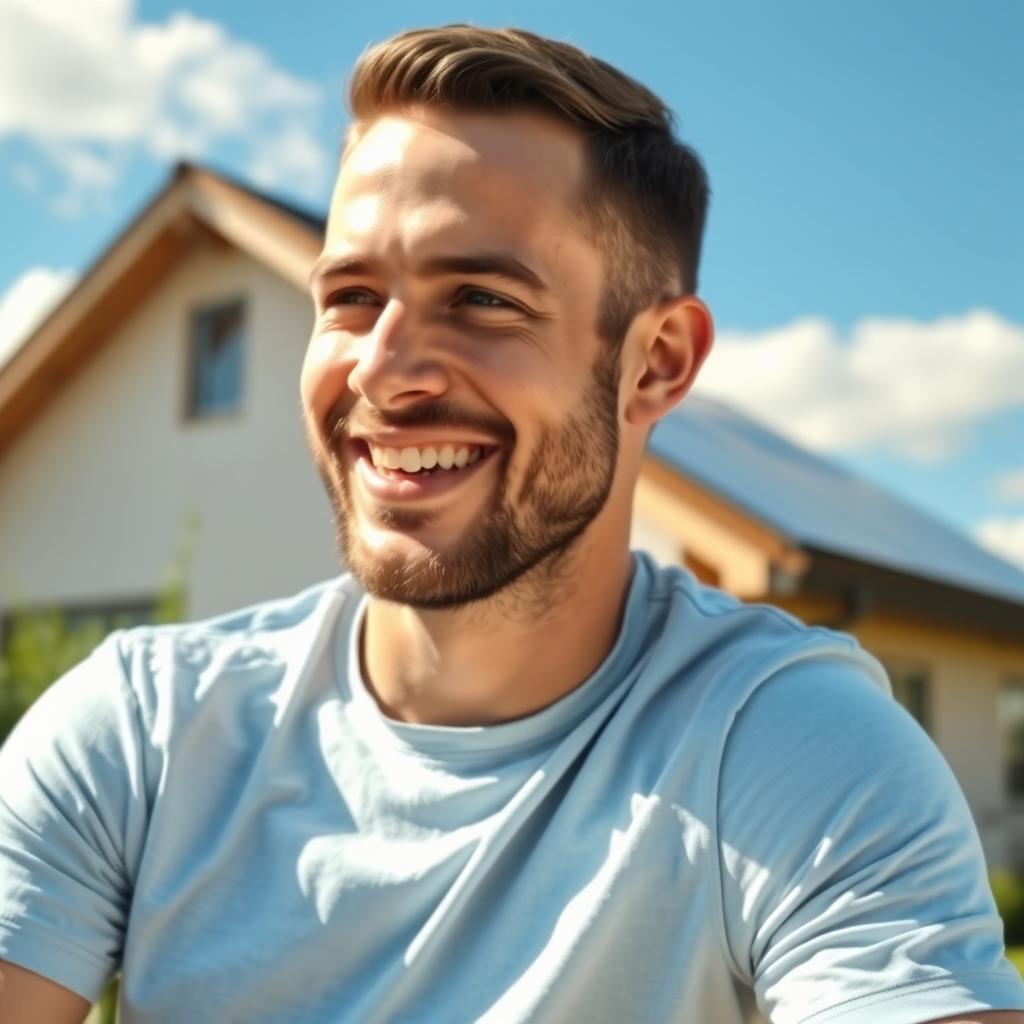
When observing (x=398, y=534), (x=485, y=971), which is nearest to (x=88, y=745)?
(x=398, y=534)

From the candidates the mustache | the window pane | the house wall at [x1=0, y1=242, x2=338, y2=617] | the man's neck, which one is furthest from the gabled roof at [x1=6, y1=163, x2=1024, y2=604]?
the mustache

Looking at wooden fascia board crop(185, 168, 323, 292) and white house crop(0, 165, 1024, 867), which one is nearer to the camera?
wooden fascia board crop(185, 168, 323, 292)

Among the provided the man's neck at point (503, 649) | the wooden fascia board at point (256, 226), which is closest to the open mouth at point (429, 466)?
the man's neck at point (503, 649)

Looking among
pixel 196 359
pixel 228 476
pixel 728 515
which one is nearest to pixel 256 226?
pixel 196 359

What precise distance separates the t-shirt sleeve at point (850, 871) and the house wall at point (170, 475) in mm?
7868

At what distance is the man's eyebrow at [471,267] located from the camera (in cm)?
202

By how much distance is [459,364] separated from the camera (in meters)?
2.03

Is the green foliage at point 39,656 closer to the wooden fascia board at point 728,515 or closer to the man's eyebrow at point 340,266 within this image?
the wooden fascia board at point 728,515

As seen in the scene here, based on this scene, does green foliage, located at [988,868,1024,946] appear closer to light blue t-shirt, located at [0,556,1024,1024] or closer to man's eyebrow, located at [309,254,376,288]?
light blue t-shirt, located at [0,556,1024,1024]

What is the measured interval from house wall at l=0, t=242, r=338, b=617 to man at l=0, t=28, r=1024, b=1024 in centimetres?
741

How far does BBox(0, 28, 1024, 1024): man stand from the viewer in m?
1.71

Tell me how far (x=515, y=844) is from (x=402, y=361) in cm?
68

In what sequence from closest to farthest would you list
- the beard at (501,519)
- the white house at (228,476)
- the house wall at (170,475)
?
the beard at (501,519) → the white house at (228,476) → the house wall at (170,475)

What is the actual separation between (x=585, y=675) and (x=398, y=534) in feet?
1.12
